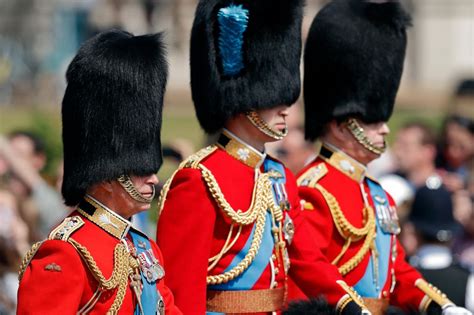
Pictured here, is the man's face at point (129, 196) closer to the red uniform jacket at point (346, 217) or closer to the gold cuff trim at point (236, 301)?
the gold cuff trim at point (236, 301)

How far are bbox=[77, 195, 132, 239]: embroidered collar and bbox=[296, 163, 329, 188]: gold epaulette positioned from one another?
4.52 feet

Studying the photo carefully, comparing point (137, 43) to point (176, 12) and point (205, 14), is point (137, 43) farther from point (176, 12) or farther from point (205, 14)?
point (176, 12)

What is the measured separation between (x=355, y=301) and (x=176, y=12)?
51.3 feet

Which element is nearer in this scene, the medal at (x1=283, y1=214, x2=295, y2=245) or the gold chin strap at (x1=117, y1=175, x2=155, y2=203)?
the gold chin strap at (x1=117, y1=175, x2=155, y2=203)

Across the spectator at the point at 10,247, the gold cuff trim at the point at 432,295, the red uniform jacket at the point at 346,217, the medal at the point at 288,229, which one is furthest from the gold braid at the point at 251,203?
the spectator at the point at 10,247

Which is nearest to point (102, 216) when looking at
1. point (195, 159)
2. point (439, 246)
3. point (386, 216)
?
point (195, 159)

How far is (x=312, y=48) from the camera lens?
6.21 meters

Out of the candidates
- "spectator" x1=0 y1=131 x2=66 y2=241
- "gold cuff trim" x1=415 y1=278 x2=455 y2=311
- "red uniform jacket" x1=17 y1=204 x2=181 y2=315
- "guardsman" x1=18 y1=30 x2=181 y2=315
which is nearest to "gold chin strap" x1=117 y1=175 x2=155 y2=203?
"guardsman" x1=18 y1=30 x2=181 y2=315

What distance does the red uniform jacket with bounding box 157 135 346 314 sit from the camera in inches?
208

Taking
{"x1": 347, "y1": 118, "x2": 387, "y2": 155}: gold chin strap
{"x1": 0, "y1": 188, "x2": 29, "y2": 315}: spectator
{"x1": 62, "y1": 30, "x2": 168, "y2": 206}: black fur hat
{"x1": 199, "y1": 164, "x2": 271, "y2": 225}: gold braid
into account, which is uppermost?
{"x1": 62, "y1": 30, "x2": 168, "y2": 206}: black fur hat

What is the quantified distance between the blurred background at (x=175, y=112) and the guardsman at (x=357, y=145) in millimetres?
771

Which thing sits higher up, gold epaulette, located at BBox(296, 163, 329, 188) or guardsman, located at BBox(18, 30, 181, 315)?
guardsman, located at BBox(18, 30, 181, 315)

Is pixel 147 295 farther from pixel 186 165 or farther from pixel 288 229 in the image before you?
pixel 288 229

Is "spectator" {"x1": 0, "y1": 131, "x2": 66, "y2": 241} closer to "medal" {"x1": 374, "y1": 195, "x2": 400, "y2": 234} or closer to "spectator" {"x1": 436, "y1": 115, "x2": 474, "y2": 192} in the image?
"medal" {"x1": 374, "y1": 195, "x2": 400, "y2": 234}
